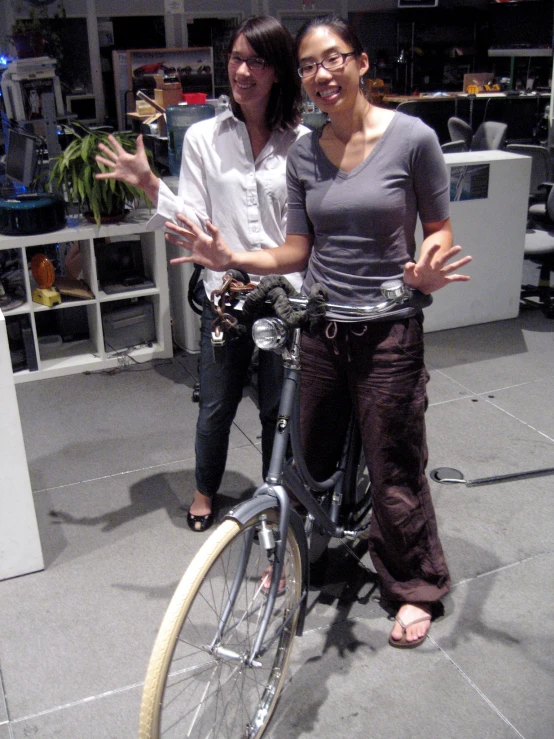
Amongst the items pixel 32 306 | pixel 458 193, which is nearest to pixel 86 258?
pixel 32 306

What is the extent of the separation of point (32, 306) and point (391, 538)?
2.40m

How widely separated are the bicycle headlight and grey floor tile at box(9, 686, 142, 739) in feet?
3.25

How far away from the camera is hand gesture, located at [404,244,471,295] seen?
65.2 inches

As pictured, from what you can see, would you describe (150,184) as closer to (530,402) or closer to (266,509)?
(266,509)

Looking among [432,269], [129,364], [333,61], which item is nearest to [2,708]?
[432,269]

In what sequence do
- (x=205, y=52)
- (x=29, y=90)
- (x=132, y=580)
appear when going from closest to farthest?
(x=132, y=580)
(x=29, y=90)
(x=205, y=52)

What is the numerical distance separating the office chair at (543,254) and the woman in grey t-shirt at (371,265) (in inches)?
109

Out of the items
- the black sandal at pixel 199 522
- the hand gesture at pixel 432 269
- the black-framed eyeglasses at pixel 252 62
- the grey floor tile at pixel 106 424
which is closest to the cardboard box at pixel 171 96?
the grey floor tile at pixel 106 424

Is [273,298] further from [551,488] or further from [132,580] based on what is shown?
[551,488]

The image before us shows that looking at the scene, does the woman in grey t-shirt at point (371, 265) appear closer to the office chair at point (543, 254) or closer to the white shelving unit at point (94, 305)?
the white shelving unit at point (94, 305)

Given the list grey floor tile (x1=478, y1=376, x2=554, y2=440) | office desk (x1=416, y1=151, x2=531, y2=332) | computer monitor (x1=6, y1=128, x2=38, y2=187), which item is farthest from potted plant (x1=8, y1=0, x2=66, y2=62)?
grey floor tile (x1=478, y1=376, x2=554, y2=440)

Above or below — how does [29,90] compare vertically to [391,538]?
above

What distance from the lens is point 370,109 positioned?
184cm

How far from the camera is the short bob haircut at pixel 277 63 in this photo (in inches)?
79.4
